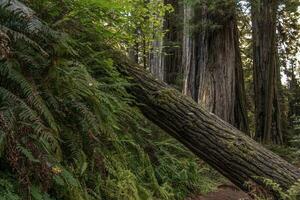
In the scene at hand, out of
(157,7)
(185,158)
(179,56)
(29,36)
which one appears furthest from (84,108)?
(179,56)

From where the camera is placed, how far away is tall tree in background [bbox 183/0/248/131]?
30.8 feet

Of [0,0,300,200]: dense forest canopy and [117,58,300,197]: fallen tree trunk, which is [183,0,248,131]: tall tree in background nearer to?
[0,0,300,200]: dense forest canopy

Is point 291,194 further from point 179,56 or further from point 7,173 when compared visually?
point 179,56

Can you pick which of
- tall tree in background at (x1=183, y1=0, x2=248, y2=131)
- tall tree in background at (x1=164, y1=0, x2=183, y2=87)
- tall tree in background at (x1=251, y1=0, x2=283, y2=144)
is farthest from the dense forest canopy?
tall tree in background at (x1=164, y1=0, x2=183, y2=87)

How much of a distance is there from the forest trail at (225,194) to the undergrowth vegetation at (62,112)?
1.14m

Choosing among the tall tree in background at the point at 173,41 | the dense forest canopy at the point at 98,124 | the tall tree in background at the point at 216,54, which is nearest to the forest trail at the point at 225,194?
the dense forest canopy at the point at 98,124

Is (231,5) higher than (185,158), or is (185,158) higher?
(231,5)

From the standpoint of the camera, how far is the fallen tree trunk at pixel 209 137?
473cm

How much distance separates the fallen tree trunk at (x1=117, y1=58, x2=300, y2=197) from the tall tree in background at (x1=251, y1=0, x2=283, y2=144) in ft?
25.9

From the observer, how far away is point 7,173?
2773mm

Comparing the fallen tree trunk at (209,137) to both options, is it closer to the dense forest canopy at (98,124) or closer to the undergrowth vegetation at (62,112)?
the dense forest canopy at (98,124)

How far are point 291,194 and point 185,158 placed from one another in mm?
2666

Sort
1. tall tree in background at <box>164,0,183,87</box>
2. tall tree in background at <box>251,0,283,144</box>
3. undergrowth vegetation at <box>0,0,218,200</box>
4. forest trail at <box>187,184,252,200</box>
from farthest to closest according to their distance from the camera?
tall tree in background at <box>164,0,183,87</box>
tall tree in background at <box>251,0,283,144</box>
forest trail at <box>187,184,252,200</box>
undergrowth vegetation at <box>0,0,218,200</box>

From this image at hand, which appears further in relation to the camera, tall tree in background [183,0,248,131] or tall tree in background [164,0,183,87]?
tall tree in background [164,0,183,87]
